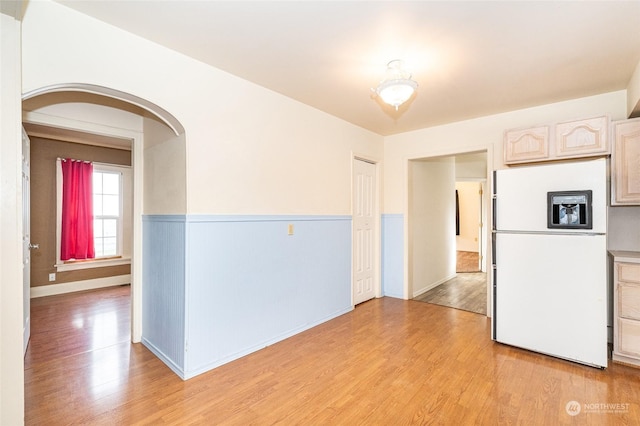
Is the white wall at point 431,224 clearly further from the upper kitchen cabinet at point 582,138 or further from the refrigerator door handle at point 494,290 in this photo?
the upper kitchen cabinet at point 582,138

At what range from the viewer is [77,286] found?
521 cm

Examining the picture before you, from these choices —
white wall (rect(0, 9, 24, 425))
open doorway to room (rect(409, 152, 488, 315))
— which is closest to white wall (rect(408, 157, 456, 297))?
open doorway to room (rect(409, 152, 488, 315))

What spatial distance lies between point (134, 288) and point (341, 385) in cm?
242

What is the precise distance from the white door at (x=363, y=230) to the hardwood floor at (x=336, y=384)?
116 cm

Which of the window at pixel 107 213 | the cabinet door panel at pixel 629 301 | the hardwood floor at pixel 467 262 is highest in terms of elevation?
the window at pixel 107 213

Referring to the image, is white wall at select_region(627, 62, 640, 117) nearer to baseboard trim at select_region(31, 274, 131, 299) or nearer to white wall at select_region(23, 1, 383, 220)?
white wall at select_region(23, 1, 383, 220)

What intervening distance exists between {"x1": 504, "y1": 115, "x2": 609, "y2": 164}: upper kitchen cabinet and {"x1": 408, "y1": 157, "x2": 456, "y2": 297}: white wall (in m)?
1.61

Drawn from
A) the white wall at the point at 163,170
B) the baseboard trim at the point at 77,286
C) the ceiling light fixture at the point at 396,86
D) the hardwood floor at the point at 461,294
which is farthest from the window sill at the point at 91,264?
the ceiling light fixture at the point at 396,86

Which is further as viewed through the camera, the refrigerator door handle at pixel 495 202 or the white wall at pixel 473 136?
the white wall at pixel 473 136

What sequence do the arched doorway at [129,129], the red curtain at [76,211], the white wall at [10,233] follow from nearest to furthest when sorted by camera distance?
the white wall at [10,233] < the arched doorway at [129,129] < the red curtain at [76,211]

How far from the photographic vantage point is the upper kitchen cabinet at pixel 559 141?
286 cm

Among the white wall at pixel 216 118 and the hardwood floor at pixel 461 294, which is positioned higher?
the white wall at pixel 216 118

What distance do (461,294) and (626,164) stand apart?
2905 mm

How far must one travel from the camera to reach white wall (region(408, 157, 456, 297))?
16.1 ft
